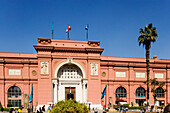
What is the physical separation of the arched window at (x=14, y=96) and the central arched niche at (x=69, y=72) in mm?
8809

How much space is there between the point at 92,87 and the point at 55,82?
25.5ft

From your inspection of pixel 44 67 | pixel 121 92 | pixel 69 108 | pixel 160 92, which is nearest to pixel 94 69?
pixel 121 92

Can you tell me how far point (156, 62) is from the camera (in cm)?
4816

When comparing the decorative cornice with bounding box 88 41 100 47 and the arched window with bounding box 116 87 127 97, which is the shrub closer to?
the decorative cornice with bounding box 88 41 100 47

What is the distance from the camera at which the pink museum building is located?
3981 cm

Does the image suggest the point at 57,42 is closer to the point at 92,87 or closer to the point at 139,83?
the point at 92,87

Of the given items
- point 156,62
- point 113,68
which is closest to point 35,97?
point 113,68

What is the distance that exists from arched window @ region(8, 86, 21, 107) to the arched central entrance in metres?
7.82

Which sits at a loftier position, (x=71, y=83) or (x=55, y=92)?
(x=71, y=83)

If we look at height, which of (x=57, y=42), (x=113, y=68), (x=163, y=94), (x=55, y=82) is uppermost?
(x=57, y=42)

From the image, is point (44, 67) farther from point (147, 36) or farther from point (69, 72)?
point (147, 36)

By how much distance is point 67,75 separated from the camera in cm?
4272

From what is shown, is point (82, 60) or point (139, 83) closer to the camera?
point (82, 60)

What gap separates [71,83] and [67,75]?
1.92m
